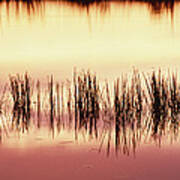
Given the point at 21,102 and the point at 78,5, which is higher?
the point at 21,102

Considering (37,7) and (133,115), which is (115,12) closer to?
(37,7)

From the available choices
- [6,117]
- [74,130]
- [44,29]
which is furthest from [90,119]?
[44,29]

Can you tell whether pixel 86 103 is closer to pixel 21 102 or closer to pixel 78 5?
pixel 21 102

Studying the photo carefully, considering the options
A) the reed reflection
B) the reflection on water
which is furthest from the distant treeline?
the reflection on water

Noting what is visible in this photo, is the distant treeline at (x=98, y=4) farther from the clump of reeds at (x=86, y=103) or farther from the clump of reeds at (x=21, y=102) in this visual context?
the clump of reeds at (x=86, y=103)

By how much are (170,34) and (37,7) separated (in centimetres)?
232

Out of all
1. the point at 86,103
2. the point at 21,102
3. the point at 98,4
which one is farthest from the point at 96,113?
the point at 98,4

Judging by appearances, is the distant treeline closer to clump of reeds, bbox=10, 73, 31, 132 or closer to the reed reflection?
the reed reflection

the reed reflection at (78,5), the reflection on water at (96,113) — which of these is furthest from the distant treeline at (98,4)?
the reflection on water at (96,113)

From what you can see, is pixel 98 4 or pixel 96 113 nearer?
pixel 96 113

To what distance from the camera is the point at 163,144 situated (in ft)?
28.5

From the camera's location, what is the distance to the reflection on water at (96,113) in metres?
9.08

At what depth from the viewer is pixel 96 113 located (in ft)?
31.6

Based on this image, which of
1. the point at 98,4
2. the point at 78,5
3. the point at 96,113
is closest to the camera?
the point at 96,113
